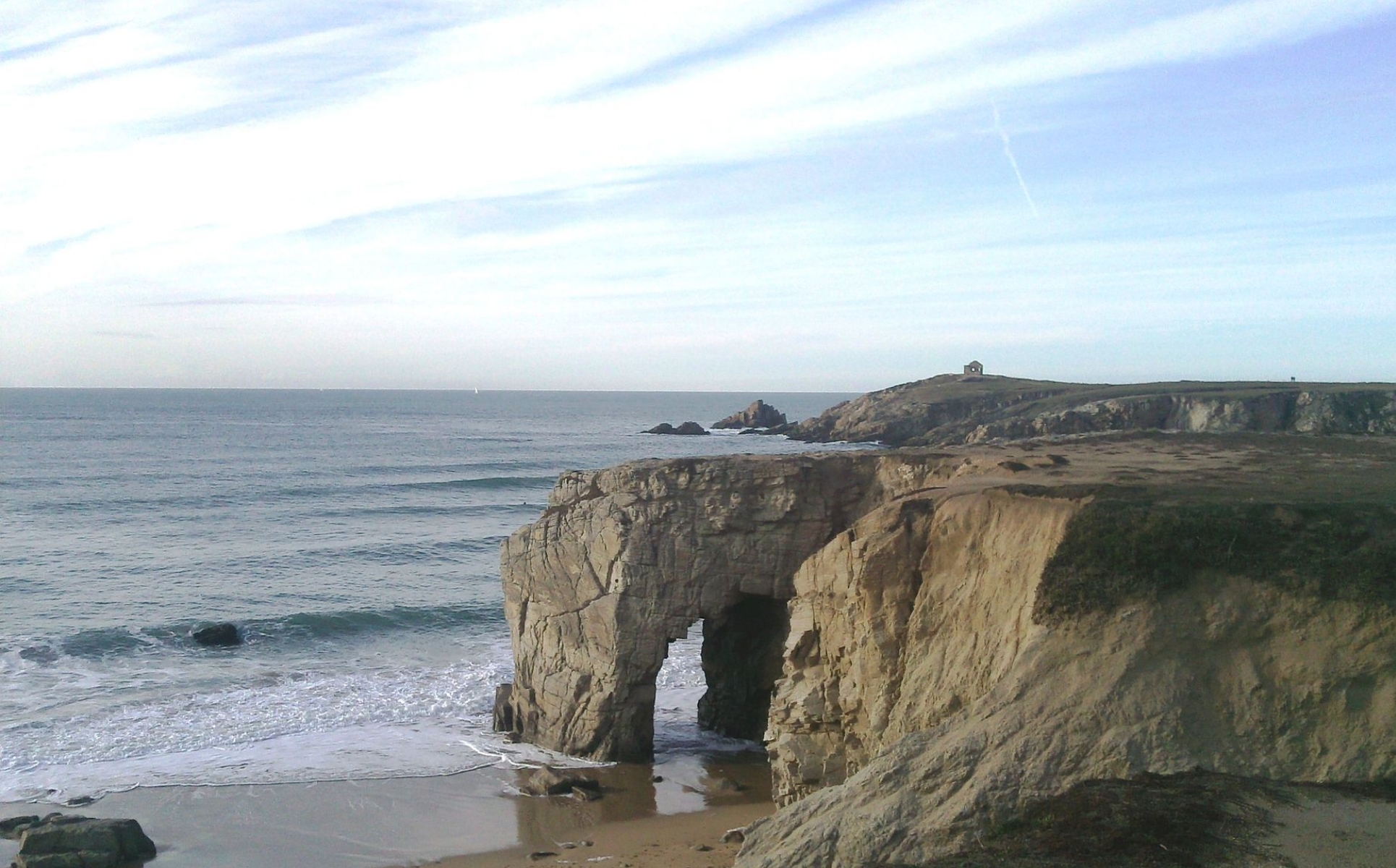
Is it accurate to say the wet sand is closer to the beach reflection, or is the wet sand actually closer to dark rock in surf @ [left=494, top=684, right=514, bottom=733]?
the beach reflection

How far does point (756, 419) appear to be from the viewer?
11319cm

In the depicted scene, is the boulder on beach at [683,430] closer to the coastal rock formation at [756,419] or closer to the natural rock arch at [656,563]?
the coastal rock formation at [756,419]

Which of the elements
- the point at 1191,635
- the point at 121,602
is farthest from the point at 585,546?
the point at 121,602

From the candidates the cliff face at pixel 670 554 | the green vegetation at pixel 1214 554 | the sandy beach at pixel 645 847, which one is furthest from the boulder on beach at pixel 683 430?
the green vegetation at pixel 1214 554

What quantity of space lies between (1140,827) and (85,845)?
1459cm

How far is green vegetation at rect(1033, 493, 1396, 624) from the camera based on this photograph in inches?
472

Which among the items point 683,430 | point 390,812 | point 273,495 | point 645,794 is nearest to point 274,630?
point 390,812

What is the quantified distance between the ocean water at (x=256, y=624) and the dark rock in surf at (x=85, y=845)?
2.78 metres

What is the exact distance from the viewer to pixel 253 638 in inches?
1179

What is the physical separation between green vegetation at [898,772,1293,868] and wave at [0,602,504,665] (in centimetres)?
2289

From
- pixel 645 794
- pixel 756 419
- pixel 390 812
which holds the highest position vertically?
pixel 756 419

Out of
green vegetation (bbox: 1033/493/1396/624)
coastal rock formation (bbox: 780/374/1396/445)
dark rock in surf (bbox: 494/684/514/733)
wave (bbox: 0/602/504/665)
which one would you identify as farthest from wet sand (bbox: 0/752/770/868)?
coastal rock formation (bbox: 780/374/1396/445)

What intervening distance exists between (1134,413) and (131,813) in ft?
209

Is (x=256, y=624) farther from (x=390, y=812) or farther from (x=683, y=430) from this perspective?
(x=683, y=430)
